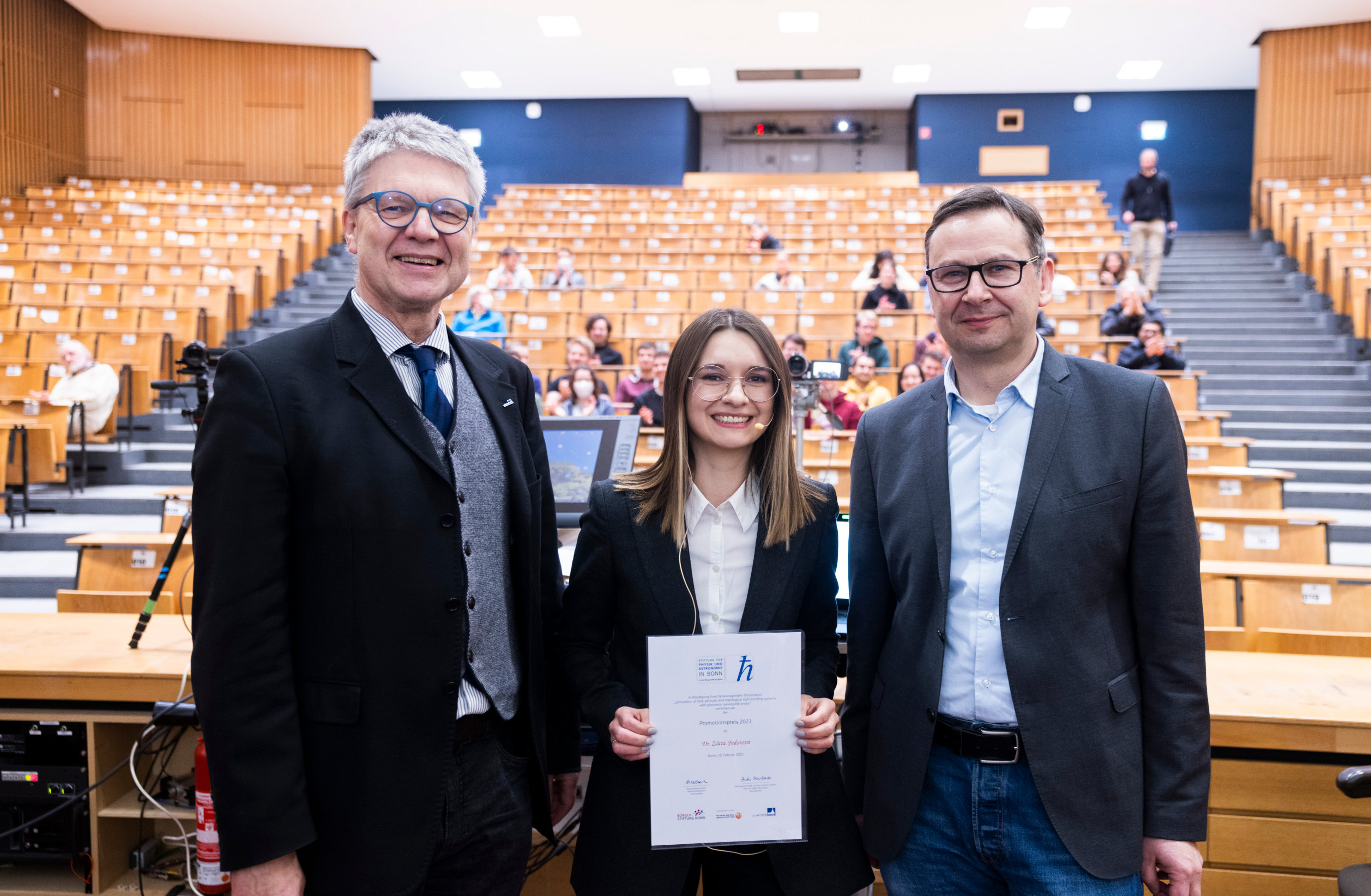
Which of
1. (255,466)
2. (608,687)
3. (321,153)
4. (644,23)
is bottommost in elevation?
(608,687)

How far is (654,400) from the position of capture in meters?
5.32

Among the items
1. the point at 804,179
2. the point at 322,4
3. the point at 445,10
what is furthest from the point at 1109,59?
the point at 322,4

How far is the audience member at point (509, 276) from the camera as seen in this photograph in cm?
761

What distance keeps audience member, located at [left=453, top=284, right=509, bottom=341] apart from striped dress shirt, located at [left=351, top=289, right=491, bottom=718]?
4.71m

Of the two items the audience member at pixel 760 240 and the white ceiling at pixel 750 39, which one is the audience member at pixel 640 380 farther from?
the white ceiling at pixel 750 39

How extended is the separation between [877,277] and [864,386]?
1832 millimetres

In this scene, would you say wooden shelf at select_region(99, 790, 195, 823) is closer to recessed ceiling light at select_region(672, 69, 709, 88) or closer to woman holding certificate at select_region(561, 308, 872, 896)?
woman holding certificate at select_region(561, 308, 872, 896)

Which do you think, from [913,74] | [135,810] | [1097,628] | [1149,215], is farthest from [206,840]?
[913,74]

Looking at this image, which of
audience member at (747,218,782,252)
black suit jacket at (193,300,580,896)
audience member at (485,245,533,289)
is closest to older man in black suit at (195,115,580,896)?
black suit jacket at (193,300,580,896)

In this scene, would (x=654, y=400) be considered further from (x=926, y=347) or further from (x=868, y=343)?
(x=926, y=347)

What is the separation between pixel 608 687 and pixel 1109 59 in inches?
505

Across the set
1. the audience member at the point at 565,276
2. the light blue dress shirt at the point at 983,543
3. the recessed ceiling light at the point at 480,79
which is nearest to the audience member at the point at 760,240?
the audience member at the point at 565,276

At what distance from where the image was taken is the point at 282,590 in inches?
40.1

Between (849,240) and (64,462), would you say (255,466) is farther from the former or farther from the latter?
(849,240)
